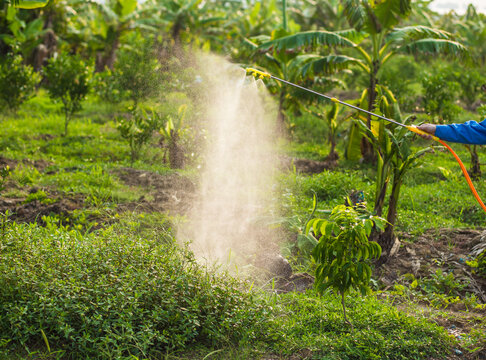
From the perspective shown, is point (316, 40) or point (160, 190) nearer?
point (160, 190)

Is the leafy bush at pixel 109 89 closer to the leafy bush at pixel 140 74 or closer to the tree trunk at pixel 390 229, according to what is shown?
the leafy bush at pixel 140 74

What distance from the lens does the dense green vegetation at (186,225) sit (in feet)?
11.5

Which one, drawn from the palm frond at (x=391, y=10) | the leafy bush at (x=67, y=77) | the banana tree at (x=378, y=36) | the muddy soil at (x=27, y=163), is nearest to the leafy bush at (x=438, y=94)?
the banana tree at (x=378, y=36)

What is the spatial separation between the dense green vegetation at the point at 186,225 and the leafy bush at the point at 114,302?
0.6 inches

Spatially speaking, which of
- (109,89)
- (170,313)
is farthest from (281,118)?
(170,313)

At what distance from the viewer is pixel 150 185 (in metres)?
7.43

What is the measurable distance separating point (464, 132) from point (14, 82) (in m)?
10.3

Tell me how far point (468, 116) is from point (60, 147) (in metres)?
10.6

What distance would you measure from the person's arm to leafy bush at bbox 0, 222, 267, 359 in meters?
2.15

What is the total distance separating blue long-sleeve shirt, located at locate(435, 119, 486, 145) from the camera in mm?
4211

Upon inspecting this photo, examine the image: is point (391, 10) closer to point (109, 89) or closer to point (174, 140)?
point (174, 140)

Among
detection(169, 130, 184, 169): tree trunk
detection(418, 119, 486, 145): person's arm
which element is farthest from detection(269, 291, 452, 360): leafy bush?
detection(169, 130, 184, 169): tree trunk

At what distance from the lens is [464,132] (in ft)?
13.8

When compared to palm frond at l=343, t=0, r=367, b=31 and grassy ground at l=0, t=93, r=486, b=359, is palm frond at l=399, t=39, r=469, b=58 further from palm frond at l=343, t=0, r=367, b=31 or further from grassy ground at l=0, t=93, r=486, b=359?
grassy ground at l=0, t=93, r=486, b=359
